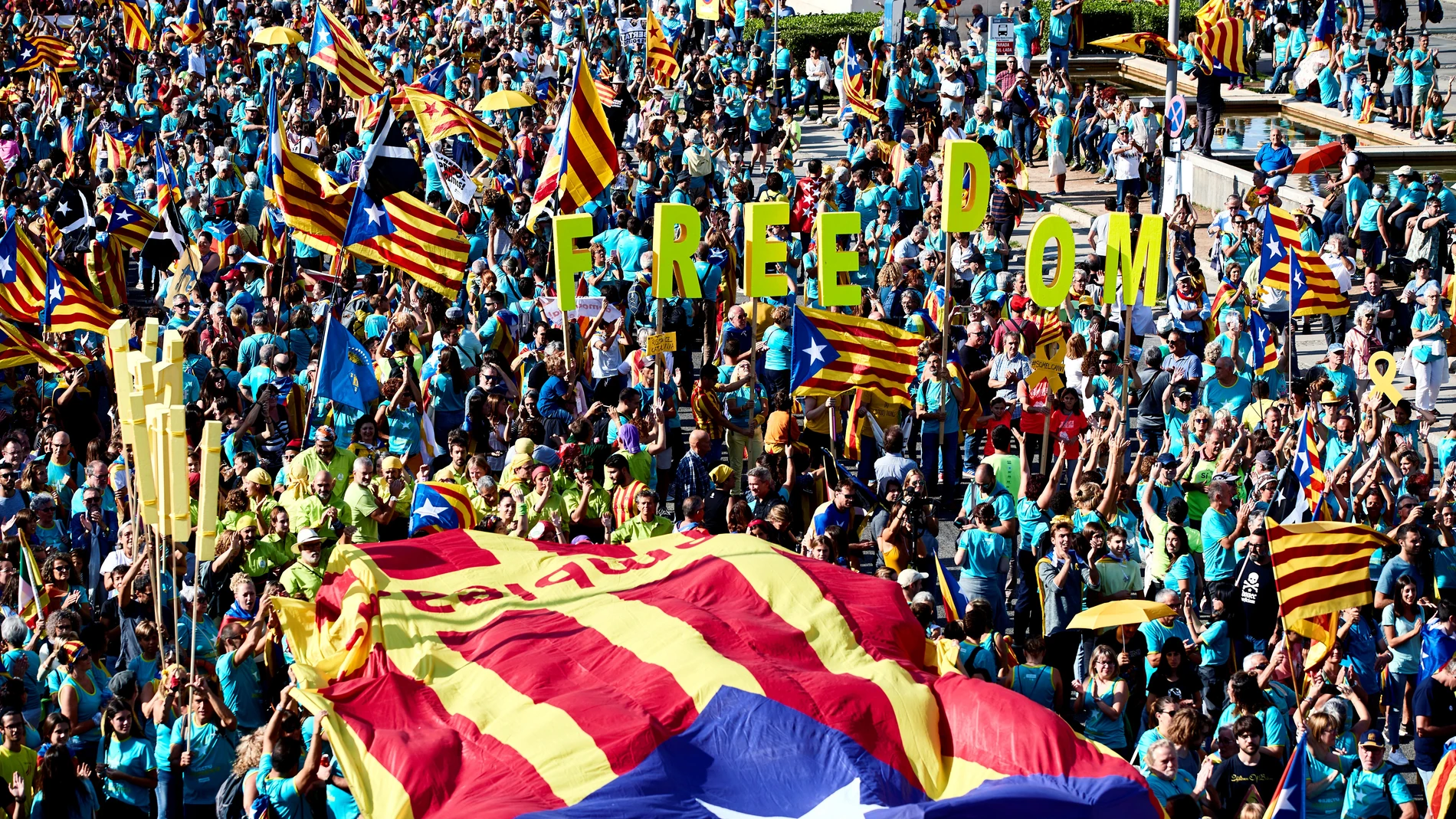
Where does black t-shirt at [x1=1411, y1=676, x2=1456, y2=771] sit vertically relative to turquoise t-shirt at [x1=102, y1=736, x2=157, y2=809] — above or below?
below

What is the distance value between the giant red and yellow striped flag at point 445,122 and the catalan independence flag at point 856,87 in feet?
14.9

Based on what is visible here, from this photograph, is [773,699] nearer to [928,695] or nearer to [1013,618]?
[928,695]

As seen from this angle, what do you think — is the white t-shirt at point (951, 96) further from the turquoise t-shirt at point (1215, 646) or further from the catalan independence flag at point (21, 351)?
the turquoise t-shirt at point (1215, 646)

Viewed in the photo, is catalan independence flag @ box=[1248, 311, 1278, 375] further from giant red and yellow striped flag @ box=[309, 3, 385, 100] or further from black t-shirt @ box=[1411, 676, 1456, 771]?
giant red and yellow striped flag @ box=[309, 3, 385, 100]

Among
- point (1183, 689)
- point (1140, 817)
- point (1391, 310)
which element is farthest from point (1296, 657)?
point (1391, 310)

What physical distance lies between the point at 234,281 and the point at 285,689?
27.3ft

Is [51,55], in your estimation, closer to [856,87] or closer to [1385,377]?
[856,87]

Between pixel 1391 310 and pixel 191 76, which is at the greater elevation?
pixel 191 76

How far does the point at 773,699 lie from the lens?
31.5 ft

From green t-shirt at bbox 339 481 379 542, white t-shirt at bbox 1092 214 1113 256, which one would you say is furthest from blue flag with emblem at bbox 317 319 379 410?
white t-shirt at bbox 1092 214 1113 256

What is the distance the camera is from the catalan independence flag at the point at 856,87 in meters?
23.5

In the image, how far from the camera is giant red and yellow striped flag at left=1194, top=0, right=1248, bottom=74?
24.3 m

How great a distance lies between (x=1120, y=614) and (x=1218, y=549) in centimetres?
193

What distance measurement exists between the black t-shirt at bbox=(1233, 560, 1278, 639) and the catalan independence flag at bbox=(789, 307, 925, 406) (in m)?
2.95
